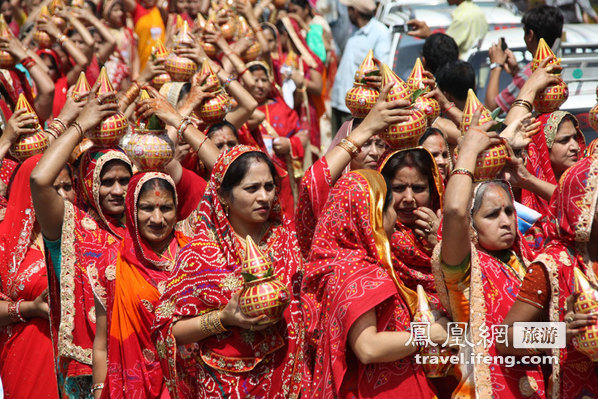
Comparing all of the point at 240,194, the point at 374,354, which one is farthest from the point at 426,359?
the point at 240,194

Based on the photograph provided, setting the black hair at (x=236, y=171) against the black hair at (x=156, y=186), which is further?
the black hair at (x=156, y=186)

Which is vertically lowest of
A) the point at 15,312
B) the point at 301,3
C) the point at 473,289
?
the point at 15,312

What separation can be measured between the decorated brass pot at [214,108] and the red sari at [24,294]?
1.15 meters

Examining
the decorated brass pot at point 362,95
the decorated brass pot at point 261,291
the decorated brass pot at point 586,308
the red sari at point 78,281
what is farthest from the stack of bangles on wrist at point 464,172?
the red sari at point 78,281

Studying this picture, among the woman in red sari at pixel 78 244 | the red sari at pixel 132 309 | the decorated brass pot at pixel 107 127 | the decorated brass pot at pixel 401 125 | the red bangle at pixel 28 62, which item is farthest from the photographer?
the red bangle at pixel 28 62

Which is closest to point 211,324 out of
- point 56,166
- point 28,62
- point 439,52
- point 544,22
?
point 56,166

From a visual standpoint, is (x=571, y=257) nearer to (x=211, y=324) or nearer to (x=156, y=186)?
(x=211, y=324)

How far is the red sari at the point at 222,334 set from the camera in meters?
3.65

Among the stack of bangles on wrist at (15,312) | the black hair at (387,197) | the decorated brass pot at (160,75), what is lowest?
the stack of bangles on wrist at (15,312)

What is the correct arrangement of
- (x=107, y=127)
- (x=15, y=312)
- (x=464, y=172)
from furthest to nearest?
(x=15, y=312)
(x=107, y=127)
(x=464, y=172)

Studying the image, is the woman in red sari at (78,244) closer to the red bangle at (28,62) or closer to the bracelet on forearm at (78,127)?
the bracelet on forearm at (78,127)

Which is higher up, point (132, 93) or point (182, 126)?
point (132, 93)

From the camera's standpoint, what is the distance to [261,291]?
333 centimetres

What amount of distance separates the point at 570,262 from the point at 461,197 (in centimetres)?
43
